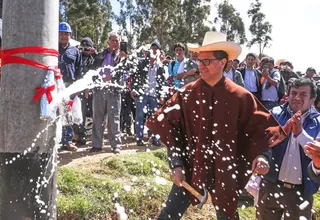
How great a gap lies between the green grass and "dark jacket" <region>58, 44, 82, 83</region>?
147 cm

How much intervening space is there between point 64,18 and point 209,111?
3042 cm

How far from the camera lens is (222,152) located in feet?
11.7

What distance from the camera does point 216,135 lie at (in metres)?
3.60

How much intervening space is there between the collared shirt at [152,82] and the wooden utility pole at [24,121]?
5.02 meters

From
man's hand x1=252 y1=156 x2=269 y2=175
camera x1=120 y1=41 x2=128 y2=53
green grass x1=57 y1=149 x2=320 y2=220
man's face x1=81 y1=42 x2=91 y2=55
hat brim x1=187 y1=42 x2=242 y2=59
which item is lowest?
green grass x1=57 y1=149 x2=320 y2=220

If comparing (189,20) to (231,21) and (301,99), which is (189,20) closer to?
(231,21)

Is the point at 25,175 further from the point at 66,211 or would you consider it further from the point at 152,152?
the point at 152,152

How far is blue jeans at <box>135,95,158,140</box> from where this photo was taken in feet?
26.5

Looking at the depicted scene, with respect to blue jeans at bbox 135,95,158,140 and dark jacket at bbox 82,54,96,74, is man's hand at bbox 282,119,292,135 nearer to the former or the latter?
dark jacket at bbox 82,54,96,74

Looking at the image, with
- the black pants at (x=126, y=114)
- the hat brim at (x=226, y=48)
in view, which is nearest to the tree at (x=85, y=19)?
the black pants at (x=126, y=114)

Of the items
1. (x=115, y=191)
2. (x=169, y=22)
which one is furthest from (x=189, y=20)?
(x=115, y=191)

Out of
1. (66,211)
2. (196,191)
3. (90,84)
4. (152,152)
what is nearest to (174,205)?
(196,191)

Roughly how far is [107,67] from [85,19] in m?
25.5

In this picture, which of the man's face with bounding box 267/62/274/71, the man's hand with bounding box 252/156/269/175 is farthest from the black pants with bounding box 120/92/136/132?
the man's hand with bounding box 252/156/269/175
